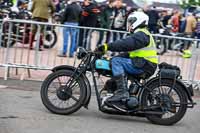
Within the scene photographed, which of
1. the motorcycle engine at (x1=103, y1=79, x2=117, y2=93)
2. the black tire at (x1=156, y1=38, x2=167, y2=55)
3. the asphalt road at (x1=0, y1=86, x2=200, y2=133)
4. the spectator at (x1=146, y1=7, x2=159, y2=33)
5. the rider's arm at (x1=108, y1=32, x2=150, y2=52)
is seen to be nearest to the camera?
the asphalt road at (x1=0, y1=86, x2=200, y2=133)

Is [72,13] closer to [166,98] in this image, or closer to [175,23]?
[166,98]

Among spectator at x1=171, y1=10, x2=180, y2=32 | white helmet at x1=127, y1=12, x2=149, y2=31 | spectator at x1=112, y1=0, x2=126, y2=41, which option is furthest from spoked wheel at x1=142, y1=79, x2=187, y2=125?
spectator at x1=171, y1=10, x2=180, y2=32

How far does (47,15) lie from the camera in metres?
14.6

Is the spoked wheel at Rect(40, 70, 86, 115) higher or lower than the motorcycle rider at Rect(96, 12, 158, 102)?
lower

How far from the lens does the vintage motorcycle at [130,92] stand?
7723 millimetres

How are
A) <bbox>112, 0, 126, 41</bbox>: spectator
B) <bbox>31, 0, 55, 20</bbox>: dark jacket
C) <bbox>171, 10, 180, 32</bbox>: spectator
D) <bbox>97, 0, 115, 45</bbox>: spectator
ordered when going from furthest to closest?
<bbox>171, 10, 180, 32</bbox>: spectator
<bbox>97, 0, 115, 45</bbox>: spectator
<bbox>112, 0, 126, 41</bbox>: spectator
<bbox>31, 0, 55, 20</bbox>: dark jacket

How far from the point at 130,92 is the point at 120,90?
0.70 ft

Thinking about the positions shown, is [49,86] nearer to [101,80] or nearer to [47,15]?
[101,80]

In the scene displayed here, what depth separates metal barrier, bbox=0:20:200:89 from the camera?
10.5 meters

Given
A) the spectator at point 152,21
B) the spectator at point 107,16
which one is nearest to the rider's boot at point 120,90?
the spectator at point 107,16

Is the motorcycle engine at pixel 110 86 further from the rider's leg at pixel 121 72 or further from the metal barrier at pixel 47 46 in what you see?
the metal barrier at pixel 47 46

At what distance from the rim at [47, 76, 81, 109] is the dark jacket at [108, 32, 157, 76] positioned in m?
0.82

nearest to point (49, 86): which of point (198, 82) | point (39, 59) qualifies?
point (39, 59)

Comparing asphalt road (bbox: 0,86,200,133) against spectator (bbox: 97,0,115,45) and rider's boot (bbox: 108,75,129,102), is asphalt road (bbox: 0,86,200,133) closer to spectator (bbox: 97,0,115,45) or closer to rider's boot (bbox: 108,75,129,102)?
rider's boot (bbox: 108,75,129,102)
